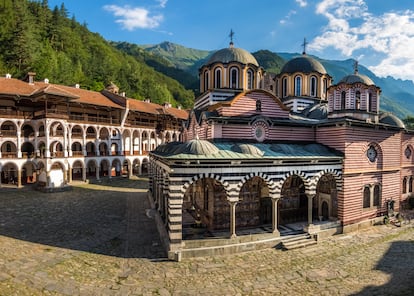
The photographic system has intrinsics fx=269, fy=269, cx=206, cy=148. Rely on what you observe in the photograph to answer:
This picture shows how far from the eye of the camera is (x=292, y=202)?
57.6ft

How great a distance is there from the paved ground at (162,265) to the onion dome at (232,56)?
42.8 ft

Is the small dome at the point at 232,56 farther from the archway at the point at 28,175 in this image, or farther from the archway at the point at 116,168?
the archway at the point at 28,175

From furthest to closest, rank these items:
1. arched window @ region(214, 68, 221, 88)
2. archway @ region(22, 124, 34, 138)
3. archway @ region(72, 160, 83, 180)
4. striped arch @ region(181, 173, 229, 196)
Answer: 1. archway @ region(72, 160, 83, 180)
2. archway @ region(22, 124, 34, 138)
3. arched window @ region(214, 68, 221, 88)
4. striped arch @ region(181, 173, 229, 196)

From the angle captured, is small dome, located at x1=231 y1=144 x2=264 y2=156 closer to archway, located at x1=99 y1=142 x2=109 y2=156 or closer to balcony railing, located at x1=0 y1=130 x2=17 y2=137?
balcony railing, located at x1=0 y1=130 x2=17 y2=137

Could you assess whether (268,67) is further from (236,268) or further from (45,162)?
(236,268)

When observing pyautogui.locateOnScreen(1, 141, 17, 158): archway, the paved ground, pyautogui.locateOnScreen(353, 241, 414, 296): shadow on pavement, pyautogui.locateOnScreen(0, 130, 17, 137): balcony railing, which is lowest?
pyautogui.locateOnScreen(353, 241, 414, 296): shadow on pavement

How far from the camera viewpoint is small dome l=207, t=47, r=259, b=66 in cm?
2066

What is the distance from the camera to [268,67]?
4710 inches

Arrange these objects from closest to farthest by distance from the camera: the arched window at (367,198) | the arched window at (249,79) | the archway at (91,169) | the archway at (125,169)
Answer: the arched window at (367,198)
the arched window at (249,79)
the archway at (91,169)
the archway at (125,169)

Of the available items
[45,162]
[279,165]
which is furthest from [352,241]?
[45,162]

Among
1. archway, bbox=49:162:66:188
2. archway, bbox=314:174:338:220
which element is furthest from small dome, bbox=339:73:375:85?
archway, bbox=49:162:66:188

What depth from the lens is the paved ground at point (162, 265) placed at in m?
9.76

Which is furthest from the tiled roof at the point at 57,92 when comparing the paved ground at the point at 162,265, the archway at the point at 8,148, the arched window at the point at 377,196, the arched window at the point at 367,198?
the arched window at the point at 377,196

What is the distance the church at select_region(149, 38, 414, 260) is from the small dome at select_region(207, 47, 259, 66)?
0.08 metres
